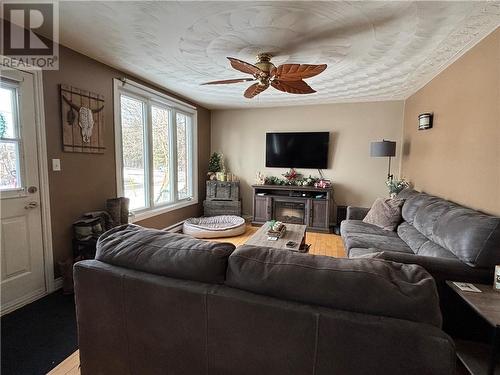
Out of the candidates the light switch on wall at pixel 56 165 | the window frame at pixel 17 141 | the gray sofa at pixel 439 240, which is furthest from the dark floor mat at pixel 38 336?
the gray sofa at pixel 439 240

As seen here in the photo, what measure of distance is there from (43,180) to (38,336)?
1347 millimetres

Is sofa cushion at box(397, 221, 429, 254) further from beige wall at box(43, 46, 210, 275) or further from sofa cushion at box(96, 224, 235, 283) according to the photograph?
beige wall at box(43, 46, 210, 275)

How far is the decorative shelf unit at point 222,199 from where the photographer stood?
5270mm

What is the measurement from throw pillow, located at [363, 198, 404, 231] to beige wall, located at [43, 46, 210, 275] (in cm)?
343

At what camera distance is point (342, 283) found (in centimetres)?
91

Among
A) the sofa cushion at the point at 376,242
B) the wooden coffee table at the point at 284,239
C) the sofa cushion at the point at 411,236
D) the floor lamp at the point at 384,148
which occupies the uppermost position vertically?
the floor lamp at the point at 384,148

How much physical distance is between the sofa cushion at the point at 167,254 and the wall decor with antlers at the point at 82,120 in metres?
1.90

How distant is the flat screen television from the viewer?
5.03m

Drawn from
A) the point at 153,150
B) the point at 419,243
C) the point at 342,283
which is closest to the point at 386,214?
the point at 419,243

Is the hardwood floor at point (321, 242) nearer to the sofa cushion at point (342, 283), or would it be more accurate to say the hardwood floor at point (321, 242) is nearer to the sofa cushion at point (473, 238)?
the sofa cushion at point (473, 238)

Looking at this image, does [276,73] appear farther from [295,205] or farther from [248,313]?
[295,205]

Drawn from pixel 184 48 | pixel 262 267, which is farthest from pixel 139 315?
pixel 184 48

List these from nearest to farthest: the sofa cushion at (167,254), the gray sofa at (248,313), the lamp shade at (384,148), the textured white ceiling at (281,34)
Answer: the gray sofa at (248,313)
the sofa cushion at (167,254)
the textured white ceiling at (281,34)
the lamp shade at (384,148)

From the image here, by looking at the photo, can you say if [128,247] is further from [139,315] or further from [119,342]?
[119,342]
